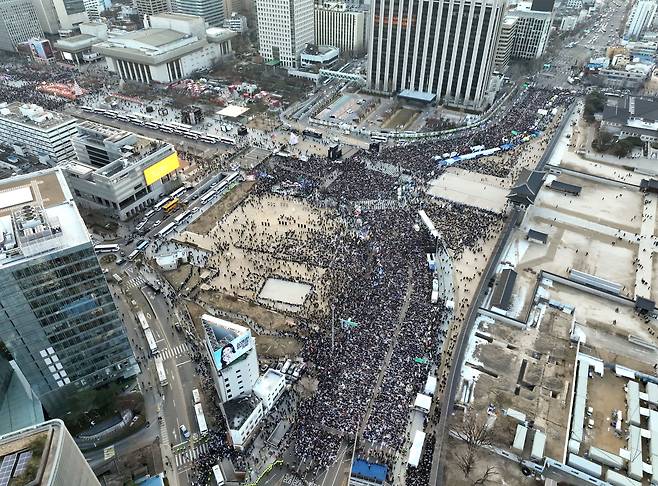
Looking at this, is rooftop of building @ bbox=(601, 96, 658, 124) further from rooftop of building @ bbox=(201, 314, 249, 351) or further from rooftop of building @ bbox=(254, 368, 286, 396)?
rooftop of building @ bbox=(201, 314, 249, 351)

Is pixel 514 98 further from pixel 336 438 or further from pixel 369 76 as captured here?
pixel 336 438

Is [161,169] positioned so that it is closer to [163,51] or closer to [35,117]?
[35,117]

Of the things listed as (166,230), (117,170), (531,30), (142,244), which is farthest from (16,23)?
(531,30)

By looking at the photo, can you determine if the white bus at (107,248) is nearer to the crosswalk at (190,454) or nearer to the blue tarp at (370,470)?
the crosswalk at (190,454)

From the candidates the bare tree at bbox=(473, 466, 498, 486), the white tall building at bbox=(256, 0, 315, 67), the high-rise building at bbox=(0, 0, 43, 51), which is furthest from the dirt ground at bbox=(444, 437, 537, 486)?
the high-rise building at bbox=(0, 0, 43, 51)

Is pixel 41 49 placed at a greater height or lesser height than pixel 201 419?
greater
